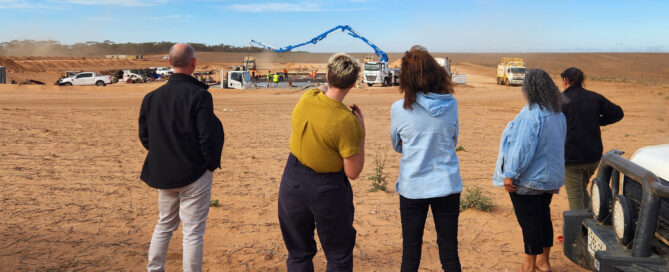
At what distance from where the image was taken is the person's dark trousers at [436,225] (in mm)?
3490

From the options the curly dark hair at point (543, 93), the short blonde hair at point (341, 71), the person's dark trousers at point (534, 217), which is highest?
the short blonde hair at point (341, 71)

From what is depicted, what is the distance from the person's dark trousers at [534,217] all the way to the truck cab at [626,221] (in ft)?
0.91

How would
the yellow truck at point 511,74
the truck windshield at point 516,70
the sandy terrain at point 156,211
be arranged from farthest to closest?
the truck windshield at point 516,70 < the yellow truck at point 511,74 < the sandy terrain at point 156,211

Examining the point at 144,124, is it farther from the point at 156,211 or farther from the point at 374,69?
the point at 374,69

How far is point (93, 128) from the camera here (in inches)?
523

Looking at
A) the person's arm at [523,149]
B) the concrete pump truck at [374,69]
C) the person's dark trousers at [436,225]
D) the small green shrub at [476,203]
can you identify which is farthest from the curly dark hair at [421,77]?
the concrete pump truck at [374,69]

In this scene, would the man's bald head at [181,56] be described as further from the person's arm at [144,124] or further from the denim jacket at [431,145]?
the denim jacket at [431,145]

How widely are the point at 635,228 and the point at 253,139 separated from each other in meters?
9.83

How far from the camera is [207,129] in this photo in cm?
351

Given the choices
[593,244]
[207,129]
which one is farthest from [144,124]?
[593,244]

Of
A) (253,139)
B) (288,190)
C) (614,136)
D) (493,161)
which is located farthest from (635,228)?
(614,136)

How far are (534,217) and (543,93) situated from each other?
3.22ft

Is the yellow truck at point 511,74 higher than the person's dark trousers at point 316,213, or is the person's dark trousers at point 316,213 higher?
the yellow truck at point 511,74

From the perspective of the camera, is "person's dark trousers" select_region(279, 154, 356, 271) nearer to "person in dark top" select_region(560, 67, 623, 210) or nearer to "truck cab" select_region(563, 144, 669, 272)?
"truck cab" select_region(563, 144, 669, 272)
